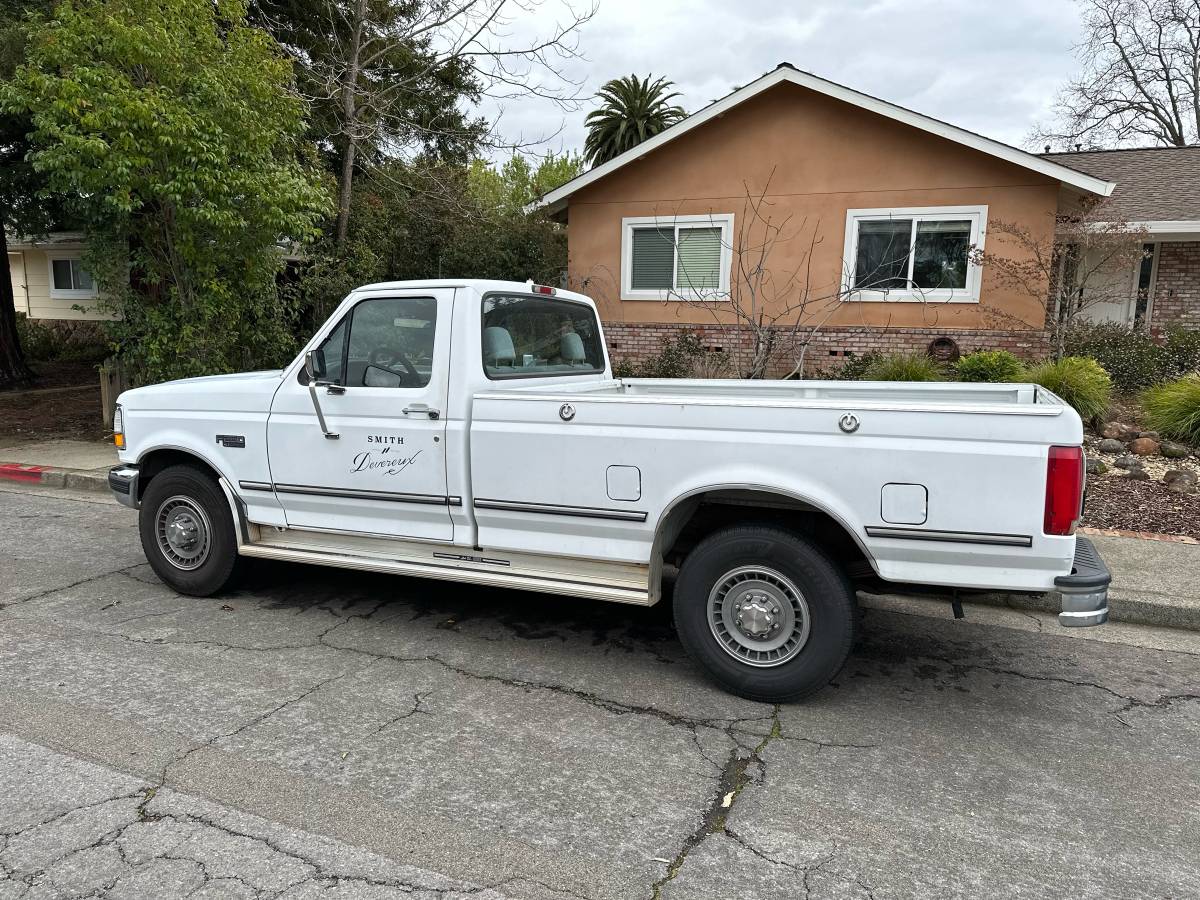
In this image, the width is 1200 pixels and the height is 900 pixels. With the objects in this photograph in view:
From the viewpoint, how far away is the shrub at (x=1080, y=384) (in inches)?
390

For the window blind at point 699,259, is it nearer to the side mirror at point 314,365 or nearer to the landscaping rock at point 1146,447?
the landscaping rock at point 1146,447

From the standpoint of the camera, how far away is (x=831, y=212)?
1412cm

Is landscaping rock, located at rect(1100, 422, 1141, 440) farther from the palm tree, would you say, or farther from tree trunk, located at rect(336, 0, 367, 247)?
the palm tree

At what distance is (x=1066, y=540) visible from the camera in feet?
11.5

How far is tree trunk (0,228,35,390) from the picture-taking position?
16.5m

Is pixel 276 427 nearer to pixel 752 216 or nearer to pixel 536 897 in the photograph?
pixel 536 897

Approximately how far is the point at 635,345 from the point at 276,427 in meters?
10.9

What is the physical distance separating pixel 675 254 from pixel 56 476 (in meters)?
10.0

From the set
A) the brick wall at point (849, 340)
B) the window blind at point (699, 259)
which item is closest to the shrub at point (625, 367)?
the brick wall at point (849, 340)

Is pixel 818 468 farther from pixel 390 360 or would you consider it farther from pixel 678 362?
pixel 678 362

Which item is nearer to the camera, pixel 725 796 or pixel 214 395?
pixel 725 796

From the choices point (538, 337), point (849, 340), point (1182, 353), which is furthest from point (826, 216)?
point (538, 337)

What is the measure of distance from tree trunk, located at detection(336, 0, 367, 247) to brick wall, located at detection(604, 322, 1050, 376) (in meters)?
5.08

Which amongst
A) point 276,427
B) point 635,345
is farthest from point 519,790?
point 635,345
